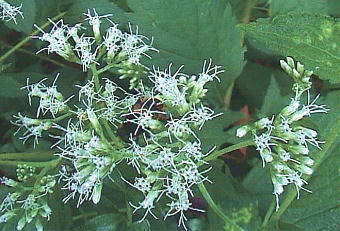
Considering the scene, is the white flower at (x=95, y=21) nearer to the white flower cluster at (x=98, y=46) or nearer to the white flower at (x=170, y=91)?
the white flower cluster at (x=98, y=46)

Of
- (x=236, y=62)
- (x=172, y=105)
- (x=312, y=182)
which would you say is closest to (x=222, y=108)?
(x=236, y=62)

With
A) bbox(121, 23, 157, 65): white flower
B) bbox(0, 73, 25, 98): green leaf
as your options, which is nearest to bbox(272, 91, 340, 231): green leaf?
bbox(121, 23, 157, 65): white flower

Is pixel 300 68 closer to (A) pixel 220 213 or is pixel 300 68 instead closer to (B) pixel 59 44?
(A) pixel 220 213

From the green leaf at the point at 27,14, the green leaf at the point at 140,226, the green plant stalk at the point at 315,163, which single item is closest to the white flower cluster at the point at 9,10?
the green leaf at the point at 27,14

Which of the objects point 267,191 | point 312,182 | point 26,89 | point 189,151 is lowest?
point 267,191

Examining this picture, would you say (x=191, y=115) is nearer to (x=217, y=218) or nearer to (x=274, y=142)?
(x=274, y=142)

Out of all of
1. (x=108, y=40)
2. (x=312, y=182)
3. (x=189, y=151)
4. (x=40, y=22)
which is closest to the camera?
(x=189, y=151)

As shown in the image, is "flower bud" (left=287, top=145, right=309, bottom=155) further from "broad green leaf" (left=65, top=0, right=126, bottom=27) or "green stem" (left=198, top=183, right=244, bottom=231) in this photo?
"broad green leaf" (left=65, top=0, right=126, bottom=27)
